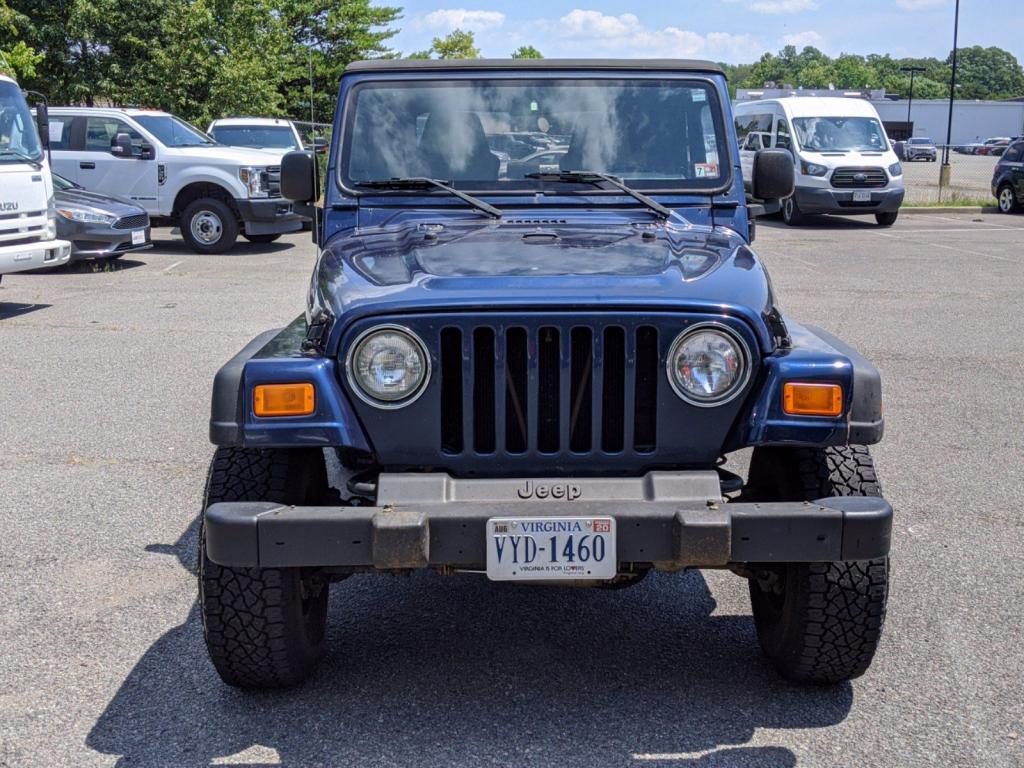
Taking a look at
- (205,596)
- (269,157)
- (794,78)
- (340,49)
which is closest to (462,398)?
(205,596)

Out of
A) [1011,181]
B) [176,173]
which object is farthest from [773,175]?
[1011,181]

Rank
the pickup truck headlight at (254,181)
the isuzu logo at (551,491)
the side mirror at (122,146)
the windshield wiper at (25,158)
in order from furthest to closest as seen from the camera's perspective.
Result: the pickup truck headlight at (254,181), the side mirror at (122,146), the windshield wiper at (25,158), the isuzu logo at (551,491)

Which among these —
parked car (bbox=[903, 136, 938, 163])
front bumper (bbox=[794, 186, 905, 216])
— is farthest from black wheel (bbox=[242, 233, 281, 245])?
parked car (bbox=[903, 136, 938, 163])

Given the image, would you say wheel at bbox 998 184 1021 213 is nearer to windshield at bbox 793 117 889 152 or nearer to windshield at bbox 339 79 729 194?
windshield at bbox 793 117 889 152

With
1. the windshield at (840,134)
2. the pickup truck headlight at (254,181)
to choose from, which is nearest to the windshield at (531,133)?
the pickup truck headlight at (254,181)

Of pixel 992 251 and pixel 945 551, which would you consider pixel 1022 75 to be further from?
pixel 945 551

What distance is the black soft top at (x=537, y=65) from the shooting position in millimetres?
4793

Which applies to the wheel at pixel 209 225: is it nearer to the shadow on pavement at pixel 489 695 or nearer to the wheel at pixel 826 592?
the shadow on pavement at pixel 489 695

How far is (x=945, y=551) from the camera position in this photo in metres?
4.97

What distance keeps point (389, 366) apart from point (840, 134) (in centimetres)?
1968

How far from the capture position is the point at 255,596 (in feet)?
11.1

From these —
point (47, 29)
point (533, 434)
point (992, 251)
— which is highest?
point (47, 29)

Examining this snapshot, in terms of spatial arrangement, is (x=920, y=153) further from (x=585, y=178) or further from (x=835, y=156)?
(x=585, y=178)

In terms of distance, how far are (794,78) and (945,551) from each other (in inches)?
Result: 6357
